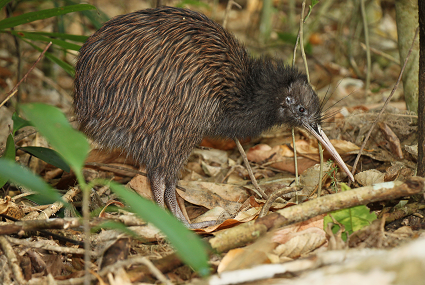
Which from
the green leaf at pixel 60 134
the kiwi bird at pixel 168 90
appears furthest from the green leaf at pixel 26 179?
the kiwi bird at pixel 168 90

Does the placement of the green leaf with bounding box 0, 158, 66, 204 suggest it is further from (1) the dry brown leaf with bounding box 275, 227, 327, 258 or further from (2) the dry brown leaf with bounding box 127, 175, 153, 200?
(2) the dry brown leaf with bounding box 127, 175, 153, 200

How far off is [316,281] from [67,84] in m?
5.01

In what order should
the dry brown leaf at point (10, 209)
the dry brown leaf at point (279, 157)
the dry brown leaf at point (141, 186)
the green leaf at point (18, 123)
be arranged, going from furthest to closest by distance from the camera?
1. the dry brown leaf at point (279, 157)
2. the dry brown leaf at point (141, 186)
3. the green leaf at point (18, 123)
4. the dry brown leaf at point (10, 209)

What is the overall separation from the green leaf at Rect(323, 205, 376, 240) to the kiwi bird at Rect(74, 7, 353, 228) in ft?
1.91

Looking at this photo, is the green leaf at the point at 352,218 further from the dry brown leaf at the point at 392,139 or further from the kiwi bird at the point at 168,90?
the dry brown leaf at the point at 392,139

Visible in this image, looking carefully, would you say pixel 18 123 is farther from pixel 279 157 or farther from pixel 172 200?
pixel 279 157

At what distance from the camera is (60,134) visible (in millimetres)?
1681

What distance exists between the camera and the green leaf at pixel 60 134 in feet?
5.28

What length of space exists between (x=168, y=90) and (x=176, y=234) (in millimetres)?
1327

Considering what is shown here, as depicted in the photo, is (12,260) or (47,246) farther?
(47,246)

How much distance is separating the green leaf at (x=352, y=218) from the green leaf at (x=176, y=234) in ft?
3.09

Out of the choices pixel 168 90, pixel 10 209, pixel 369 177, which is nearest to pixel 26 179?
pixel 10 209

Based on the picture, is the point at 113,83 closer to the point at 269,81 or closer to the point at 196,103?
the point at 196,103

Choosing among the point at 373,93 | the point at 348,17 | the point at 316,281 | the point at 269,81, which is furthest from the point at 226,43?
the point at 348,17
